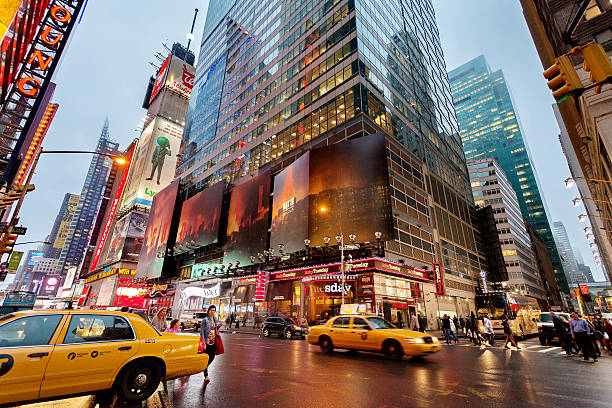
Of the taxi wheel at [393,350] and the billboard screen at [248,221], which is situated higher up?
the billboard screen at [248,221]

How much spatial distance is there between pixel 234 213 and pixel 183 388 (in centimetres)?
3506

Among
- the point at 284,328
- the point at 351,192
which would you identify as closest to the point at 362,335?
the point at 284,328

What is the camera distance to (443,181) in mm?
43531

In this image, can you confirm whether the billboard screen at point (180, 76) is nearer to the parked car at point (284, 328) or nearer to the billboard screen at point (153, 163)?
the billboard screen at point (153, 163)

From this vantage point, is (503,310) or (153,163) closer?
(503,310)

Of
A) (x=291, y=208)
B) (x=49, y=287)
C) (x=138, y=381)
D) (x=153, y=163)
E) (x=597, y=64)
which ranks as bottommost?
(x=138, y=381)

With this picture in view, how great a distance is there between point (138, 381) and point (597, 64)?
32.4 ft

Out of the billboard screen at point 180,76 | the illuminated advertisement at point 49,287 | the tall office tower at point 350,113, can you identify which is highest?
the billboard screen at point 180,76

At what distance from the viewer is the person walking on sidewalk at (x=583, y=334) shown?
34.6ft

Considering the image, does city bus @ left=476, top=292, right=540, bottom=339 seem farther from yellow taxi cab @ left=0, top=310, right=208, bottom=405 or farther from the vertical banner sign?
yellow taxi cab @ left=0, top=310, right=208, bottom=405

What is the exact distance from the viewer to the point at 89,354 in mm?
4641

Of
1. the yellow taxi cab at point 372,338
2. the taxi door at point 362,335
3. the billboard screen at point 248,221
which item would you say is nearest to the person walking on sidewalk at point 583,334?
the yellow taxi cab at point 372,338

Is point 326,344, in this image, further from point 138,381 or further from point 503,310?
point 503,310

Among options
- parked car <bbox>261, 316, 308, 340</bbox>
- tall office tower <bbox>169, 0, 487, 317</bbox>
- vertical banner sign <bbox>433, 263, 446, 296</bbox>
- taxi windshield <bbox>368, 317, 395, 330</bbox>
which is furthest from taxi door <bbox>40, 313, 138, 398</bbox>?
vertical banner sign <bbox>433, 263, 446, 296</bbox>
